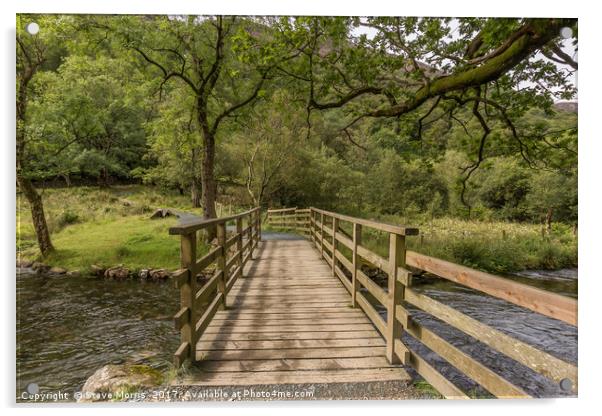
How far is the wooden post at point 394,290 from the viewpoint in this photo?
7.69ft

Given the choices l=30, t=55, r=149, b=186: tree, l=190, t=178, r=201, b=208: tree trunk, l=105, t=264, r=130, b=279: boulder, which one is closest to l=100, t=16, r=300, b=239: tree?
l=30, t=55, r=149, b=186: tree

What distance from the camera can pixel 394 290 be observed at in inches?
93.9

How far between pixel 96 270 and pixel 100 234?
6.59 feet

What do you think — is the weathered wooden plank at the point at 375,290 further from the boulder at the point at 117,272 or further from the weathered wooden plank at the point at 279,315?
the boulder at the point at 117,272

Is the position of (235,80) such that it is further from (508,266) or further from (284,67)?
(508,266)

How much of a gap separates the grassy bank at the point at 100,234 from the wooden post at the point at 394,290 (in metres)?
6.42

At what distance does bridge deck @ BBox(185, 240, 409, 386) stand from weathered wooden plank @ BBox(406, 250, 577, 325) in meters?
0.98

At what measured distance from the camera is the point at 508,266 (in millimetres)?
10094

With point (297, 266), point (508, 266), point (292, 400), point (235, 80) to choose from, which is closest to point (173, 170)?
point (235, 80)

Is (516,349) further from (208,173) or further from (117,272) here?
(208,173)

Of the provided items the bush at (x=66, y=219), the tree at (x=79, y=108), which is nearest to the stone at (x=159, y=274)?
→ the bush at (x=66, y=219)

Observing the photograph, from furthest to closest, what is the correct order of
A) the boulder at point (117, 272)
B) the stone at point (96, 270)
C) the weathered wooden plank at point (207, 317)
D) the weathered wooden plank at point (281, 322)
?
the boulder at point (117, 272)
the stone at point (96, 270)
the weathered wooden plank at point (281, 322)
the weathered wooden plank at point (207, 317)

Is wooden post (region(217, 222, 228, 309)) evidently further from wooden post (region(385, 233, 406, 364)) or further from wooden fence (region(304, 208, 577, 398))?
wooden post (region(385, 233, 406, 364))

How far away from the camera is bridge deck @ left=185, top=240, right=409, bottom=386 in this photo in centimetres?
238
